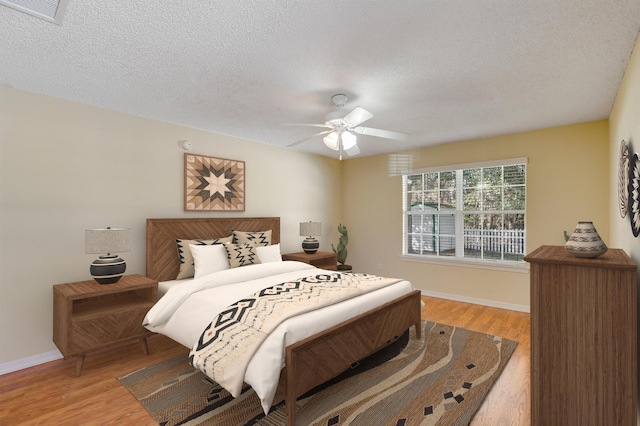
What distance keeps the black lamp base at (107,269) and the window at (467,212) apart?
432cm

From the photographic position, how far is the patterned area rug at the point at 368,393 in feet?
7.04

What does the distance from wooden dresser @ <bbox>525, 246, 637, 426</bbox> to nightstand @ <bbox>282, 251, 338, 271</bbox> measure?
11.2 ft

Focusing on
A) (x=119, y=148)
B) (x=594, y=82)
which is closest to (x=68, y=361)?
(x=119, y=148)

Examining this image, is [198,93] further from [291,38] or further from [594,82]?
[594,82]

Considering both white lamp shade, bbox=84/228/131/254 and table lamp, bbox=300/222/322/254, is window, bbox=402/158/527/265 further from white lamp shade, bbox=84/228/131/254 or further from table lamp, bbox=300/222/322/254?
white lamp shade, bbox=84/228/131/254

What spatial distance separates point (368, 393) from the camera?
243 cm

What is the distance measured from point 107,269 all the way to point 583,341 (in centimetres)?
364

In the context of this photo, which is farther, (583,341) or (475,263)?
(475,263)

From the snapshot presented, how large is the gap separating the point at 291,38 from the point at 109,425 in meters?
2.79

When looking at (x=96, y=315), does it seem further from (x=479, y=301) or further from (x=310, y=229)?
(x=479, y=301)

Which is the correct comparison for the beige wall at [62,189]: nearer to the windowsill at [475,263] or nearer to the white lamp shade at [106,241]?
the white lamp shade at [106,241]

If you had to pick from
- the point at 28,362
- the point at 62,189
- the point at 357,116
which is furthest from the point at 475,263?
the point at 28,362

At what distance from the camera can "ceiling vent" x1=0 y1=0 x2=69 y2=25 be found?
67.4 inches

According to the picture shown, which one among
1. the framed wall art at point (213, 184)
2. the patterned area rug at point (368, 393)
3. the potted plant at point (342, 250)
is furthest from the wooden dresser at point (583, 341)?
the potted plant at point (342, 250)
